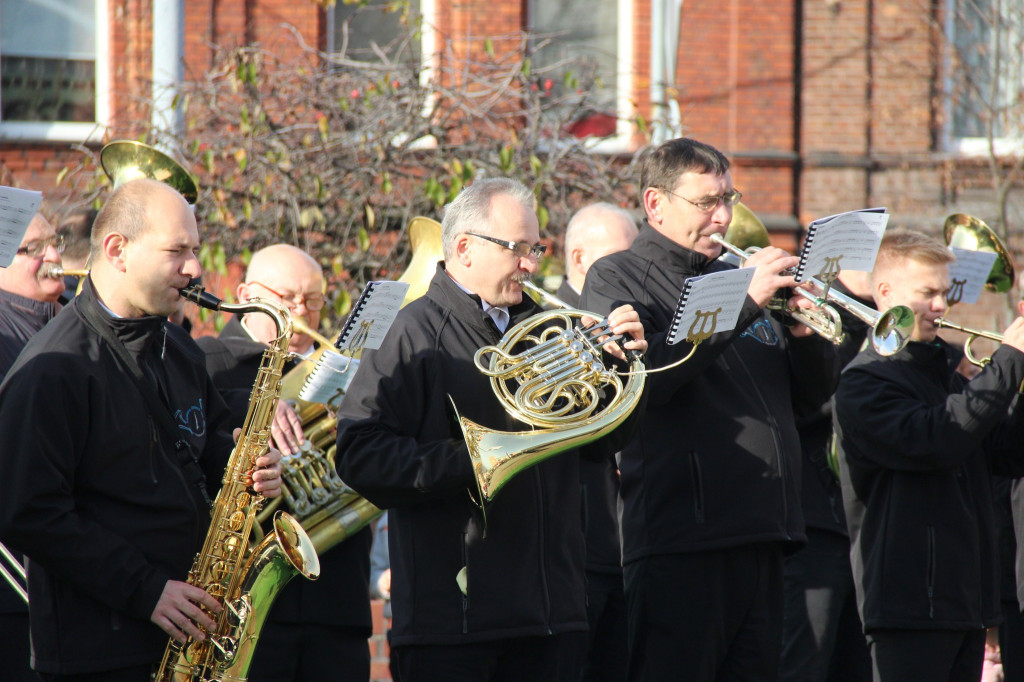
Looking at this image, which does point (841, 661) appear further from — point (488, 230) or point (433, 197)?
point (433, 197)

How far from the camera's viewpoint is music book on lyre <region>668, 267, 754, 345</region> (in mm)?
3809

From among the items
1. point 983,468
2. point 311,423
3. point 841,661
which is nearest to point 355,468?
point 311,423

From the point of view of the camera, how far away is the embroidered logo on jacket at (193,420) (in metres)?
3.66

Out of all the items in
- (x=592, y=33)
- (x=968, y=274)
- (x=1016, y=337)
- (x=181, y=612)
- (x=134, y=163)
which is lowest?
(x=181, y=612)

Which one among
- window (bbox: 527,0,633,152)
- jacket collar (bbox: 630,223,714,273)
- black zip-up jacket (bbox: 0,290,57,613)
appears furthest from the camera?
window (bbox: 527,0,633,152)

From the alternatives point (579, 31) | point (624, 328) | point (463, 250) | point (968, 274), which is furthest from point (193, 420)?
point (579, 31)

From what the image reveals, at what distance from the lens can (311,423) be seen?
484 cm

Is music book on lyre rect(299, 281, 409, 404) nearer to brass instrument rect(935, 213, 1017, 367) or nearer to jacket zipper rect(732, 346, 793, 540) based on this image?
jacket zipper rect(732, 346, 793, 540)

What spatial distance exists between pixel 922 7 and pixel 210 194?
8.22m

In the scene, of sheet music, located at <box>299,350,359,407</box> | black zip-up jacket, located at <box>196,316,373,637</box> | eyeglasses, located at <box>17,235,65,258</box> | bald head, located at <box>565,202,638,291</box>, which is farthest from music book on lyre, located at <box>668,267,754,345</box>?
eyeglasses, located at <box>17,235,65,258</box>

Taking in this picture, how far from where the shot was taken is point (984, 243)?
6641mm

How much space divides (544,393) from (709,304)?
60 centimetres

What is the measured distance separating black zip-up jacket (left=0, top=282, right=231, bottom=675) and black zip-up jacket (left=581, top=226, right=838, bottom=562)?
1.54 metres

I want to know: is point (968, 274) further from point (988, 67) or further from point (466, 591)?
point (988, 67)
